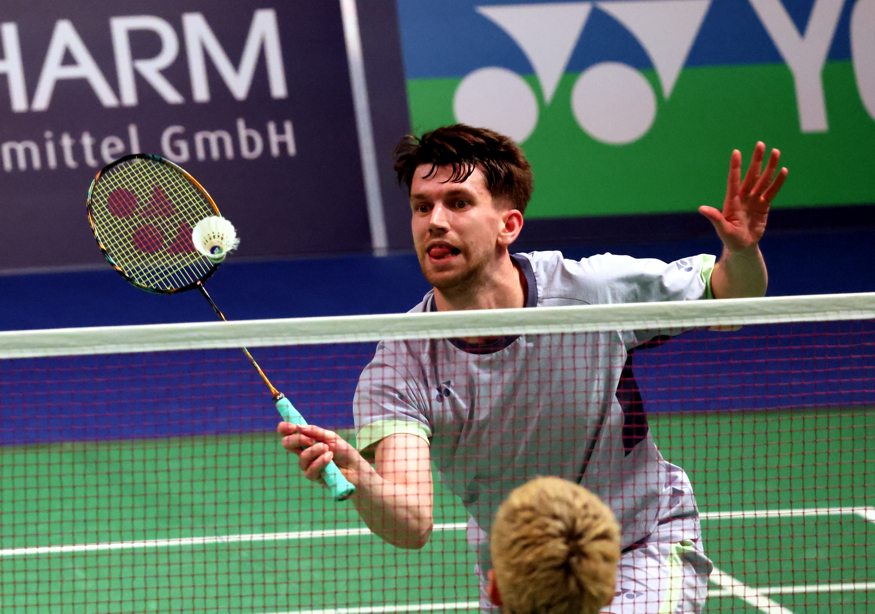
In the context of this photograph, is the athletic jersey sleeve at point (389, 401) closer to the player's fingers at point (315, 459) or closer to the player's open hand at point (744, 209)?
the player's fingers at point (315, 459)

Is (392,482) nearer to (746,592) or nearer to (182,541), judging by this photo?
(746,592)

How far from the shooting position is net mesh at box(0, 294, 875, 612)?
11.5ft

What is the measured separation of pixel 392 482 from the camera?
3.43m

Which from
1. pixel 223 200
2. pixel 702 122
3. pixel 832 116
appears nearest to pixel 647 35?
pixel 702 122

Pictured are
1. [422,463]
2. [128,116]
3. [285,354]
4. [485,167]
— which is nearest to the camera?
[422,463]

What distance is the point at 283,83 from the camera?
991 cm

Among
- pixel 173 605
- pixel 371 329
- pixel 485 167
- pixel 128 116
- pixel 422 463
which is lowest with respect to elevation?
pixel 173 605

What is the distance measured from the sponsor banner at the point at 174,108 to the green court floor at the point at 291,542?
2.75 m

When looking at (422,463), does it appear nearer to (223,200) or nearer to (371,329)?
(371,329)

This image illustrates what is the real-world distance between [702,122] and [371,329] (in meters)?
7.28

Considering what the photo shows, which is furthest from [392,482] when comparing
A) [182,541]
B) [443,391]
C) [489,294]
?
[182,541]

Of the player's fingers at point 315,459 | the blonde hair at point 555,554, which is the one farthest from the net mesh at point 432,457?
the blonde hair at point 555,554

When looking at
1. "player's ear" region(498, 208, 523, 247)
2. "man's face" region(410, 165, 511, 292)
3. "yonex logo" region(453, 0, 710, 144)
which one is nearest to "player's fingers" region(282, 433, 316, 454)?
"man's face" region(410, 165, 511, 292)

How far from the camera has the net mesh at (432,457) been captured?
138 inches
